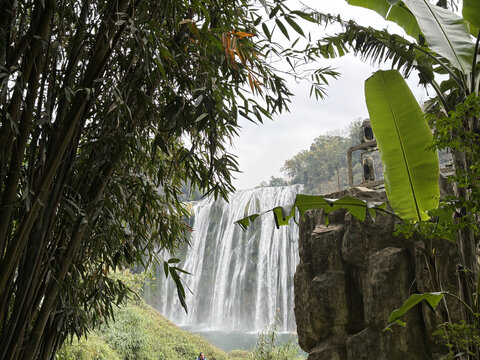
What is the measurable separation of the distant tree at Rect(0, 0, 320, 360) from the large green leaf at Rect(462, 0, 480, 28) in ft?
2.86

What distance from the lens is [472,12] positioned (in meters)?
1.92

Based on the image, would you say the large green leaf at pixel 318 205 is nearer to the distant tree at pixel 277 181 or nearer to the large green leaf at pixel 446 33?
the large green leaf at pixel 446 33

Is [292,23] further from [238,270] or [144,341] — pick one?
[238,270]

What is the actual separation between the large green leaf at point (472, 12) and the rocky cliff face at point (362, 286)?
2435 millimetres

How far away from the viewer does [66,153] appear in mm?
1423

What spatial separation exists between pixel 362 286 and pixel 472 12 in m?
3.29

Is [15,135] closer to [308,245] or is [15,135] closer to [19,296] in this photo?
[19,296]

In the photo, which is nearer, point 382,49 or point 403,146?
point 403,146

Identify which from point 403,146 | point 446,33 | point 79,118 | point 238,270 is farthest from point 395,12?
point 238,270

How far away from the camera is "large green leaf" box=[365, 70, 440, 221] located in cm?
201

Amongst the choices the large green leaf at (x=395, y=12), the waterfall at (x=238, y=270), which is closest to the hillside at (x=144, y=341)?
the waterfall at (x=238, y=270)

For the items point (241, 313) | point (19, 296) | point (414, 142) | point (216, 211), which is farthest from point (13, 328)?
point (216, 211)

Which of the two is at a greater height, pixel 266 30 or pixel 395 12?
pixel 395 12

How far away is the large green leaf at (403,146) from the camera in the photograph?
2008mm
